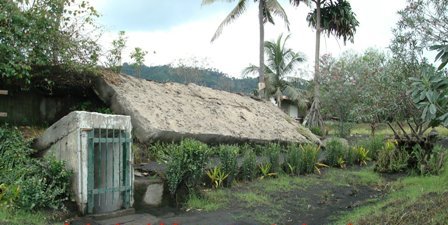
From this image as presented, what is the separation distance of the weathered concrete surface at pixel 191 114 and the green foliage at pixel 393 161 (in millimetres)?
2612

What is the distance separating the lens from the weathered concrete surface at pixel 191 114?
30.2 ft

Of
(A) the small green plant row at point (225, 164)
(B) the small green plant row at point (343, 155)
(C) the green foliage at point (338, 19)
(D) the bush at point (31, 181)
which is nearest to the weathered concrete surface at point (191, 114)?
(A) the small green plant row at point (225, 164)

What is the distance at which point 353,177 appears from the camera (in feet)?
32.6

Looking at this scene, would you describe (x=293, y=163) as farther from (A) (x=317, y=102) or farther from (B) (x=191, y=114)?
(A) (x=317, y=102)

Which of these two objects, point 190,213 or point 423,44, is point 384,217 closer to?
point 190,213

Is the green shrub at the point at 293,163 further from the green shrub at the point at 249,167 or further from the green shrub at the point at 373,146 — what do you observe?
the green shrub at the point at 373,146

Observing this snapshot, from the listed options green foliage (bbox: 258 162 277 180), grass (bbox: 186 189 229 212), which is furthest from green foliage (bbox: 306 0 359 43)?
grass (bbox: 186 189 229 212)

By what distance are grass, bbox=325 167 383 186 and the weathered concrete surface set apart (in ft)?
6.92

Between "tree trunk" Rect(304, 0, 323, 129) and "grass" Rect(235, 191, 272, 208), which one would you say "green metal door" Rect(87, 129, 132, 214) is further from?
"tree trunk" Rect(304, 0, 323, 129)

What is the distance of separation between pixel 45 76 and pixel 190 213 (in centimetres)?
444

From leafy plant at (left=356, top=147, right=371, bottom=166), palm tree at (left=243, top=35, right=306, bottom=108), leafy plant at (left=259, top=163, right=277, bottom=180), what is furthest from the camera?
palm tree at (left=243, top=35, right=306, bottom=108)

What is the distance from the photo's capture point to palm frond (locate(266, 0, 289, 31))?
19219 mm

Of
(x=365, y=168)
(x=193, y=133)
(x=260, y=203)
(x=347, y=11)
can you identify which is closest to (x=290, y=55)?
(x=347, y=11)

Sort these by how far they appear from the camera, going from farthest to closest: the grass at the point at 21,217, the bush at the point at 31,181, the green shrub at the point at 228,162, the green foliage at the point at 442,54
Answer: the green shrub at the point at 228,162 < the bush at the point at 31,181 < the grass at the point at 21,217 < the green foliage at the point at 442,54
